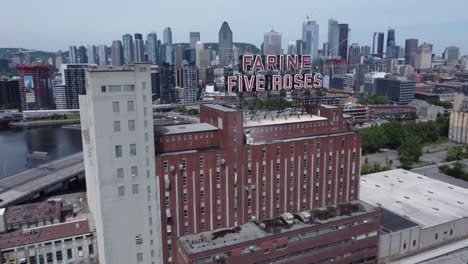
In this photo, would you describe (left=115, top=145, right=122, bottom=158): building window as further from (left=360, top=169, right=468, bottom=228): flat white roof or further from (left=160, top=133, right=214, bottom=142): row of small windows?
(left=360, top=169, right=468, bottom=228): flat white roof

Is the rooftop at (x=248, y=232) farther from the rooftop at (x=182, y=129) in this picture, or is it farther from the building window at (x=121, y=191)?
the rooftop at (x=182, y=129)

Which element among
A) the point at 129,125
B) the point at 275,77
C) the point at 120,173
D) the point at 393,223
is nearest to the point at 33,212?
the point at 120,173

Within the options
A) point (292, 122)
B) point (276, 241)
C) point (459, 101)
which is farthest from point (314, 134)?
point (459, 101)

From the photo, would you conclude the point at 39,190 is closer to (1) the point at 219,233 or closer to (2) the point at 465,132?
(1) the point at 219,233

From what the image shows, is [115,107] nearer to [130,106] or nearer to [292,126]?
[130,106]

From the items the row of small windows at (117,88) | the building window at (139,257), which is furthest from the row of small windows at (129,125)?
the building window at (139,257)

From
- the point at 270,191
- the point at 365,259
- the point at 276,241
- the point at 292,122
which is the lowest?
the point at 365,259
